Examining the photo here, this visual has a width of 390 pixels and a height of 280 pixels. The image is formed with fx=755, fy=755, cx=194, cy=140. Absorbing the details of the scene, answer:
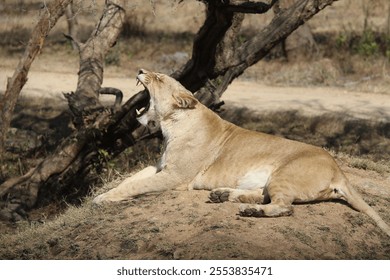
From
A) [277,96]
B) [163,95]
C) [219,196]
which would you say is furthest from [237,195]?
[277,96]

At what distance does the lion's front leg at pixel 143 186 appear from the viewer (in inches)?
271

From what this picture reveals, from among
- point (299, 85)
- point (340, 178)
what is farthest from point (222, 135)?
point (299, 85)

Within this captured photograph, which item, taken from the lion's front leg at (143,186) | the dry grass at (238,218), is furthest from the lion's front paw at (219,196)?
the lion's front leg at (143,186)

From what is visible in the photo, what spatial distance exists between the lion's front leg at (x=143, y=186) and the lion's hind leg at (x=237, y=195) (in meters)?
0.55

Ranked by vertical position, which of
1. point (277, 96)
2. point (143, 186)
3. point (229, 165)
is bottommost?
point (277, 96)

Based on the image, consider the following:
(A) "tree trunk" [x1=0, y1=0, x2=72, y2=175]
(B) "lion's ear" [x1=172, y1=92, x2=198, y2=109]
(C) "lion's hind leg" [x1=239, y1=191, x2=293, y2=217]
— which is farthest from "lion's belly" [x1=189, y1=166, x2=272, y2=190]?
(A) "tree trunk" [x1=0, y1=0, x2=72, y2=175]

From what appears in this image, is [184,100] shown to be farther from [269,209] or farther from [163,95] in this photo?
[269,209]

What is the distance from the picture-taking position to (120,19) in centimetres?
1044

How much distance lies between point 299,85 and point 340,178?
951cm

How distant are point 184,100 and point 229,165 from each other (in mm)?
776

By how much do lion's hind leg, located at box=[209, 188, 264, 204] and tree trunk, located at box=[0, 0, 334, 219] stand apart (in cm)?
236

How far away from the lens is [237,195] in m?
6.45

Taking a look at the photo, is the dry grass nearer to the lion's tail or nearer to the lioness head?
the lion's tail

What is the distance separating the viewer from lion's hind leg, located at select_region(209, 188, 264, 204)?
6.41 meters
